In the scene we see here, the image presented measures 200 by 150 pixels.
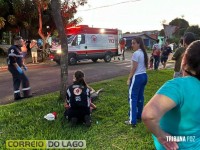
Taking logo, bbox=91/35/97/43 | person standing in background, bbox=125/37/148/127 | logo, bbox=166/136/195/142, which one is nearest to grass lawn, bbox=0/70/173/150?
person standing in background, bbox=125/37/148/127

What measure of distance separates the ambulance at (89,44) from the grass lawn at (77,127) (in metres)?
13.0

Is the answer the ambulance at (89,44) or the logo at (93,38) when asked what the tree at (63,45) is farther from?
the logo at (93,38)

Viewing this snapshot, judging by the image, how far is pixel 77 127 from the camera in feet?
18.2

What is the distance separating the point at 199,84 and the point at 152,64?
1459cm

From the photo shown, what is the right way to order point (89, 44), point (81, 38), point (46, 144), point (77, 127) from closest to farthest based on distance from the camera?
point (46, 144) < point (77, 127) < point (81, 38) < point (89, 44)

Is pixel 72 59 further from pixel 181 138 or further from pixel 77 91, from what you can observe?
pixel 181 138

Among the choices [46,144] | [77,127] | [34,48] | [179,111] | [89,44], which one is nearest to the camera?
[179,111]

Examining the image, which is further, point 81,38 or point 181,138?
point 81,38

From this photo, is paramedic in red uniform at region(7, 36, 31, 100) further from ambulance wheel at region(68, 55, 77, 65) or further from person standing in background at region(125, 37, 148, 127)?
ambulance wheel at region(68, 55, 77, 65)

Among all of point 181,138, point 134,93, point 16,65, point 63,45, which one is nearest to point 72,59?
point 16,65

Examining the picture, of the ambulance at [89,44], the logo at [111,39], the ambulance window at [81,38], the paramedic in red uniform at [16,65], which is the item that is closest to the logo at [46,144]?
the paramedic in red uniform at [16,65]

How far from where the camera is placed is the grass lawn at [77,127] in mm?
4840

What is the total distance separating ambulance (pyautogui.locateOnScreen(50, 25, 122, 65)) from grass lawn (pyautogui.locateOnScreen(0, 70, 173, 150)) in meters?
13.0

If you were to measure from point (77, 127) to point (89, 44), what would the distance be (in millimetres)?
16430
